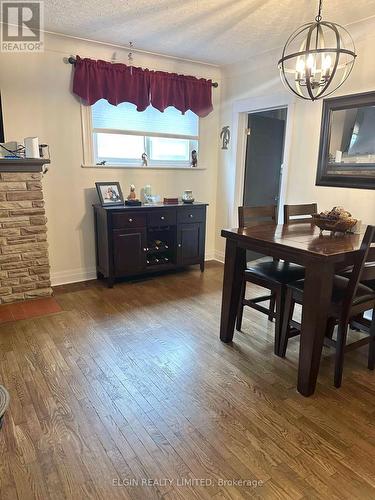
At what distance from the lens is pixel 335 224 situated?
7.71ft

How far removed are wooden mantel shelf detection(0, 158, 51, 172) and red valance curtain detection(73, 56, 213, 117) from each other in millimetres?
892

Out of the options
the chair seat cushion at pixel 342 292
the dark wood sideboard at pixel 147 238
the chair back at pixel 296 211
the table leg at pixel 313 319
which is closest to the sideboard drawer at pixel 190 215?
the dark wood sideboard at pixel 147 238

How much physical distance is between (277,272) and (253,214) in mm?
532

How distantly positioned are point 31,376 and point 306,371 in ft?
5.64

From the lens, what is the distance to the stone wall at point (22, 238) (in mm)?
3186

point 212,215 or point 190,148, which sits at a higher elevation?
point 190,148

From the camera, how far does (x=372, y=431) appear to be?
180cm

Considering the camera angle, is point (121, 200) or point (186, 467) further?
point (121, 200)

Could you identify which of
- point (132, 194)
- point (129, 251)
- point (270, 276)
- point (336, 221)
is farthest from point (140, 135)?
point (336, 221)

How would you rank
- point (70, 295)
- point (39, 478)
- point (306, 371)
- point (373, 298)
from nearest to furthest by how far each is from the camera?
1. point (39, 478)
2. point (306, 371)
3. point (373, 298)
4. point (70, 295)

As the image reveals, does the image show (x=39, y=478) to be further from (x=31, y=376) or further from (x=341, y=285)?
(x=341, y=285)

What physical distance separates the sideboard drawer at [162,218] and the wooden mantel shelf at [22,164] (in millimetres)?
1213

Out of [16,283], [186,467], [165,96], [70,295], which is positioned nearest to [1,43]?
[165,96]

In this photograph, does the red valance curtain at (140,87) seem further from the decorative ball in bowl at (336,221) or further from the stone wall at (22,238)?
the decorative ball in bowl at (336,221)
